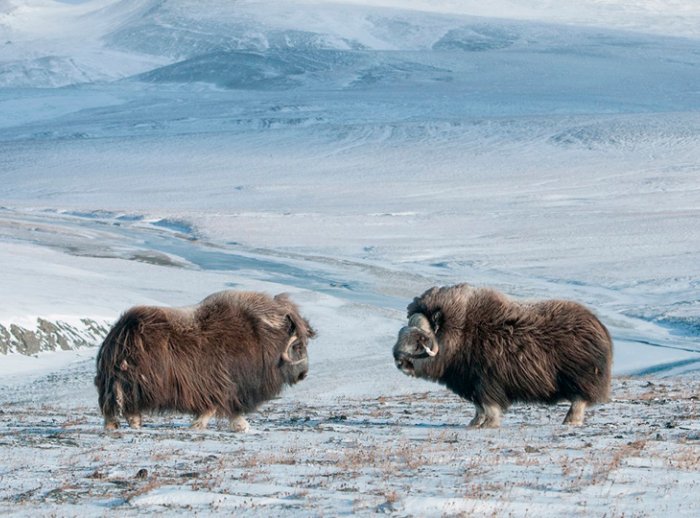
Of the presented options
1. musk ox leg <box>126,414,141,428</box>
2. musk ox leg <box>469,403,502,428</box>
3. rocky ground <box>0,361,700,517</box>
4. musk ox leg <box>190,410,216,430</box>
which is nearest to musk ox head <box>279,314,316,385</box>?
rocky ground <box>0,361,700,517</box>

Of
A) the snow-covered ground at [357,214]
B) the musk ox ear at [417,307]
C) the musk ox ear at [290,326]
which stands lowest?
the snow-covered ground at [357,214]

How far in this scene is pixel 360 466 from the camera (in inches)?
289

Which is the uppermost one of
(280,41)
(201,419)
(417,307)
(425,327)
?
(280,41)

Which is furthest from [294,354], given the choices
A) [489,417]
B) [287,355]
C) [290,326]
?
[489,417]

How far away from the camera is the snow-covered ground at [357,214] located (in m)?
7.29

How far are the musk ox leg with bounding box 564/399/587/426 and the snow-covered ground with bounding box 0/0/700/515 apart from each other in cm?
16

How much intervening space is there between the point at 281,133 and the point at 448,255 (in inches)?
1948

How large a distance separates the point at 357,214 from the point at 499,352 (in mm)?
45068

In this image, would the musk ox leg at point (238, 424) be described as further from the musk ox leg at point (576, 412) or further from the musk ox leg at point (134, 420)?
the musk ox leg at point (576, 412)

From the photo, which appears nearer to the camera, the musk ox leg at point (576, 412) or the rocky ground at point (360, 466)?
the rocky ground at point (360, 466)

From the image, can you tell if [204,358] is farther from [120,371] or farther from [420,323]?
[420,323]

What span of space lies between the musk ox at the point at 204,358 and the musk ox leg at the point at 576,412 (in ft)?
7.51

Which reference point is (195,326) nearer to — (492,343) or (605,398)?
(492,343)

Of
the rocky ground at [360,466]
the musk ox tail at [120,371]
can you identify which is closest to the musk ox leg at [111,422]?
the musk ox tail at [120,371]
